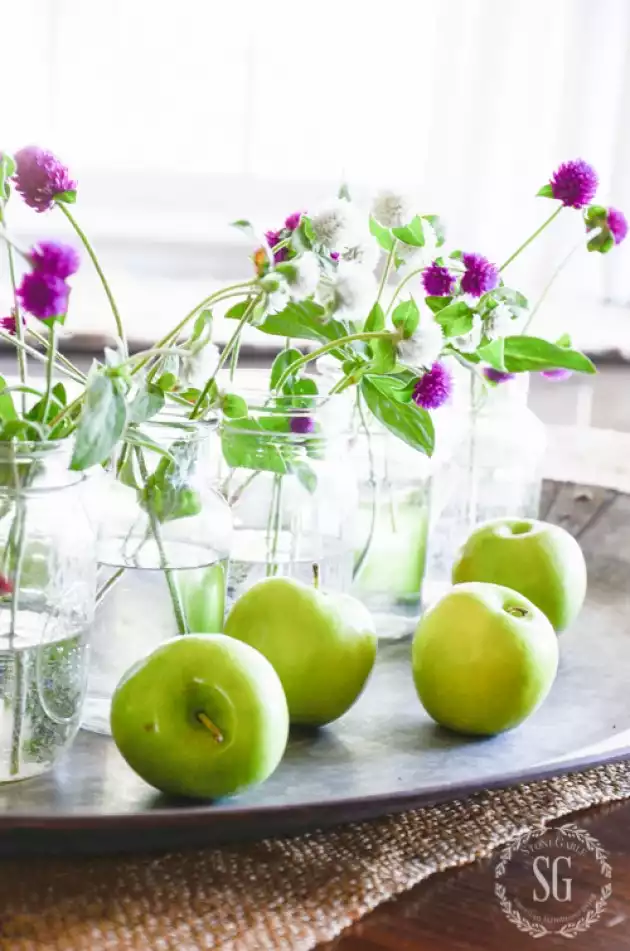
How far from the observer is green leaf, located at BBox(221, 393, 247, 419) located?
0.65 m

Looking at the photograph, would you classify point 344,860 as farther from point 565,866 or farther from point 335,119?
point 335,119

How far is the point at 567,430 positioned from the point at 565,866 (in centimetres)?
121

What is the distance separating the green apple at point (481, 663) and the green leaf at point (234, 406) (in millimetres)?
150

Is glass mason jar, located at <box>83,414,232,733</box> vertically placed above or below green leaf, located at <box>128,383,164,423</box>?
below

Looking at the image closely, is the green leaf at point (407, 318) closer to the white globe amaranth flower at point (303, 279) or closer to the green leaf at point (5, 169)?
the white globe amaranth flower at point (303, 279)

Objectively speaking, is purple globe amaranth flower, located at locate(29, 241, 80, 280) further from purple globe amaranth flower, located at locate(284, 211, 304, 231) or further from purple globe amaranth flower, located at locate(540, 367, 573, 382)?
purple globe amaranth flower, located at locate(540, 367, 573, 382)

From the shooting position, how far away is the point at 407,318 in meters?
0.62

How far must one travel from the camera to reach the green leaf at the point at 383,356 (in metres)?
0.65

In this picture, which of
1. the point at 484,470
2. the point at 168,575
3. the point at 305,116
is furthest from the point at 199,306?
the point at 305,116

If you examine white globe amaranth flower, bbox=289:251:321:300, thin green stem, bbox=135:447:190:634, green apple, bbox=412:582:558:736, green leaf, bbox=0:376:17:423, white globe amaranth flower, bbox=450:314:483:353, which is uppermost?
white globe amaranth flower, bbox=289:251:321:300

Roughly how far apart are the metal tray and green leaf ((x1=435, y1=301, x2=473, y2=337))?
21 cm

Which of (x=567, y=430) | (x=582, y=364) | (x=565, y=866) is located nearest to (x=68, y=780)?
(x=565, y=866)

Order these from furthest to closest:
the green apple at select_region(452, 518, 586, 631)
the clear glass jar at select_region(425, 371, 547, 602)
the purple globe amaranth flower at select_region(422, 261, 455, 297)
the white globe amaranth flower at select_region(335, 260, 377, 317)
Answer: the clear glass jar at select_region(425, 371, 547, 602) → the green apple at select_region(452, 518, 586, 631) → the purple globe amaranth flower at select_region(422, 261, 455, 297) → the white globe amaranth flower at select_region(335, 260, 377, 317)

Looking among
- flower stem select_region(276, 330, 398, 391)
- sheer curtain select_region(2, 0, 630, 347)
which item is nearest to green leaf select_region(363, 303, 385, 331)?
flower stem select_region(276, 330, 398, 391)
